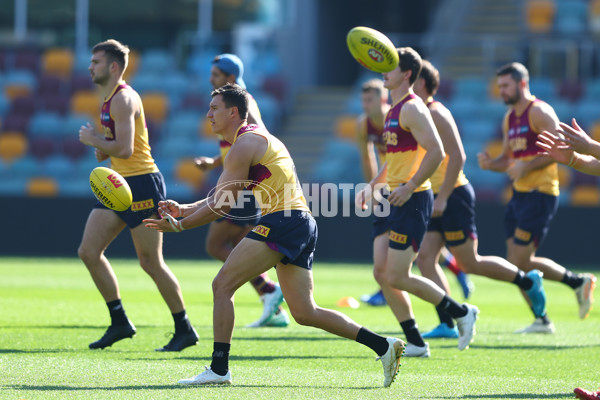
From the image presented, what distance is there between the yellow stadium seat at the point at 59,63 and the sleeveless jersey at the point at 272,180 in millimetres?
18968

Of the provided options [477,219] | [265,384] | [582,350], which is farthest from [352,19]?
[265,384]

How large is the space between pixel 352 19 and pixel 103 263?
20.3 metres

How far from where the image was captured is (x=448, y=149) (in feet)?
28.3

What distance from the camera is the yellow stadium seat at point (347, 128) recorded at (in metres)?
22.2

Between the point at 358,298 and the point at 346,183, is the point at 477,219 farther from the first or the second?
the point at 358,298

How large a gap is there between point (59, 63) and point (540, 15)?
1200 cm

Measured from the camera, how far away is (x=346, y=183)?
64.2 feet

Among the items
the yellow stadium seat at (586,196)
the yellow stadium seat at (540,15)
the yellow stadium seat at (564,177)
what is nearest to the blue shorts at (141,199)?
the yellow stadium seat at (586,196)

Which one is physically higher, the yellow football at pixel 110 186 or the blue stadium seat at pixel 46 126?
the yellow football at pixel 110 186

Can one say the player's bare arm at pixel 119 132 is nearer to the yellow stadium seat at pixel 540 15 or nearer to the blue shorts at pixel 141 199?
the blue shorts at pixel 141 199

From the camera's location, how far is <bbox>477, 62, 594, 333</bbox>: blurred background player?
9.55 m

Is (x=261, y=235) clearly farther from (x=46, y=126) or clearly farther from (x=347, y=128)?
(x=46, y=126)

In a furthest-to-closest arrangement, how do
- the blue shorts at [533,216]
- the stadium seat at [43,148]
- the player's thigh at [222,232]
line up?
the stadium seat at [43,148] < the player's thigh at [222,232] < the blue shorts at [533,216]

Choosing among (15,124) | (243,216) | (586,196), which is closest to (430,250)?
(243,216)
